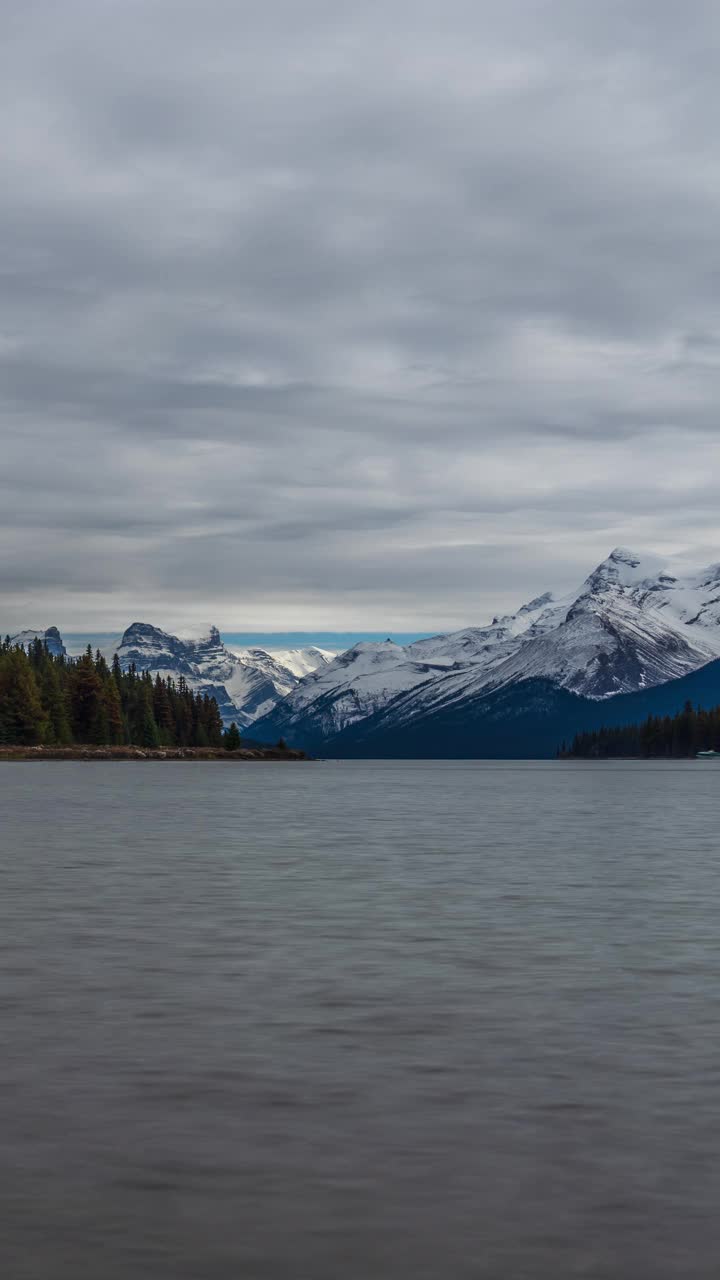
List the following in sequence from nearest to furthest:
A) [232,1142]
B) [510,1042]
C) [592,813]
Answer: [232,1142], [510,1042], [592,813]

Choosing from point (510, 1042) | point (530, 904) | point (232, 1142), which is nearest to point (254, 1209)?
point (232, 1142)

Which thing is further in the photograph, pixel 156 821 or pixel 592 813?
pixel 592 813

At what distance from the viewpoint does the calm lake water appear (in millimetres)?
12828

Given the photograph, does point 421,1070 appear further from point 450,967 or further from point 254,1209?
point 450,967

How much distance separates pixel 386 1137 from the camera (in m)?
16.0

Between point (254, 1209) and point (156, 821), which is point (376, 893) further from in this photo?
point (156, 821)

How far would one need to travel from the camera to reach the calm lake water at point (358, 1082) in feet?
42.1

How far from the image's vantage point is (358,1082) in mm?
18719

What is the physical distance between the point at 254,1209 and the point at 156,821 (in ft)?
243

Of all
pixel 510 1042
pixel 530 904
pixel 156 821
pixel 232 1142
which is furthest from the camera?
pixel 156 821

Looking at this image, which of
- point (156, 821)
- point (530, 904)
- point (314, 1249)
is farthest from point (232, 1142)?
point (156, 821)

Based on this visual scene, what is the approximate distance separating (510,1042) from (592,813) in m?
87.8

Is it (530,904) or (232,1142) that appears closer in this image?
(232,1142)

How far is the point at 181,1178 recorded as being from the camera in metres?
14.4
